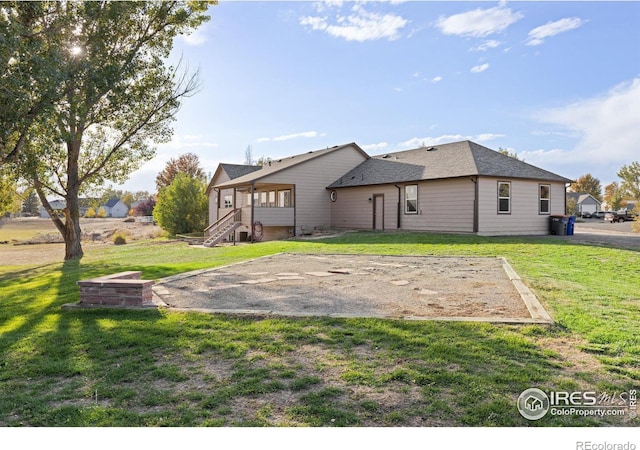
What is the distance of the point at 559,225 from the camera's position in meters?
20.4

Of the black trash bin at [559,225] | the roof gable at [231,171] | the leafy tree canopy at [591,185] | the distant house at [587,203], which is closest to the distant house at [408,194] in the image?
the black trash bin at [559,225]

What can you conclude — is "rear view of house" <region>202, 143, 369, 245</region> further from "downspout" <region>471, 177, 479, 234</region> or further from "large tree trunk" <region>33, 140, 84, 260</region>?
"downspout" <region>471, 177, 479, 234</region>

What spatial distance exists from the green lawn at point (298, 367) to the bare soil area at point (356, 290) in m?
0.60

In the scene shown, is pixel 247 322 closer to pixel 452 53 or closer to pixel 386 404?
pixel 386 404

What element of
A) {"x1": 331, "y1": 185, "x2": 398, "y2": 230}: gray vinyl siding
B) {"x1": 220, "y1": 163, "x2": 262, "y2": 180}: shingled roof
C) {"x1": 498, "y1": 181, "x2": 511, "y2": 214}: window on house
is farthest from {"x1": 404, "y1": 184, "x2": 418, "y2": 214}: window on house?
{"x1": 220, "y1": 163, "x2": 262, "y2": 180}: shingled roof

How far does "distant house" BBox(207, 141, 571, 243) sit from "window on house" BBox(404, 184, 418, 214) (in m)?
0.05

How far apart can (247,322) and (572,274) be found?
7.51m

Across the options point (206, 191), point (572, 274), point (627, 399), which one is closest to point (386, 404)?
point (627, 399)

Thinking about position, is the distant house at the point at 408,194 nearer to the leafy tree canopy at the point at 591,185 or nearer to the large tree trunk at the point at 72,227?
the large tree trunk at the point at 72,227

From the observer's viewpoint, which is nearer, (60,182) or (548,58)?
(548,58)

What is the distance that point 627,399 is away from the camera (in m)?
3.21

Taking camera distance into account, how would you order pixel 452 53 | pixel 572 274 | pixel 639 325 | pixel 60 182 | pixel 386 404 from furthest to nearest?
pixel 60 182
pixel 452 53
pixel 572 274
pixel 639 325
pixel 386 404

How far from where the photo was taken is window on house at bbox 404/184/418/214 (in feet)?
69.8

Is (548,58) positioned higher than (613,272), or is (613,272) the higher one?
(548,58)
